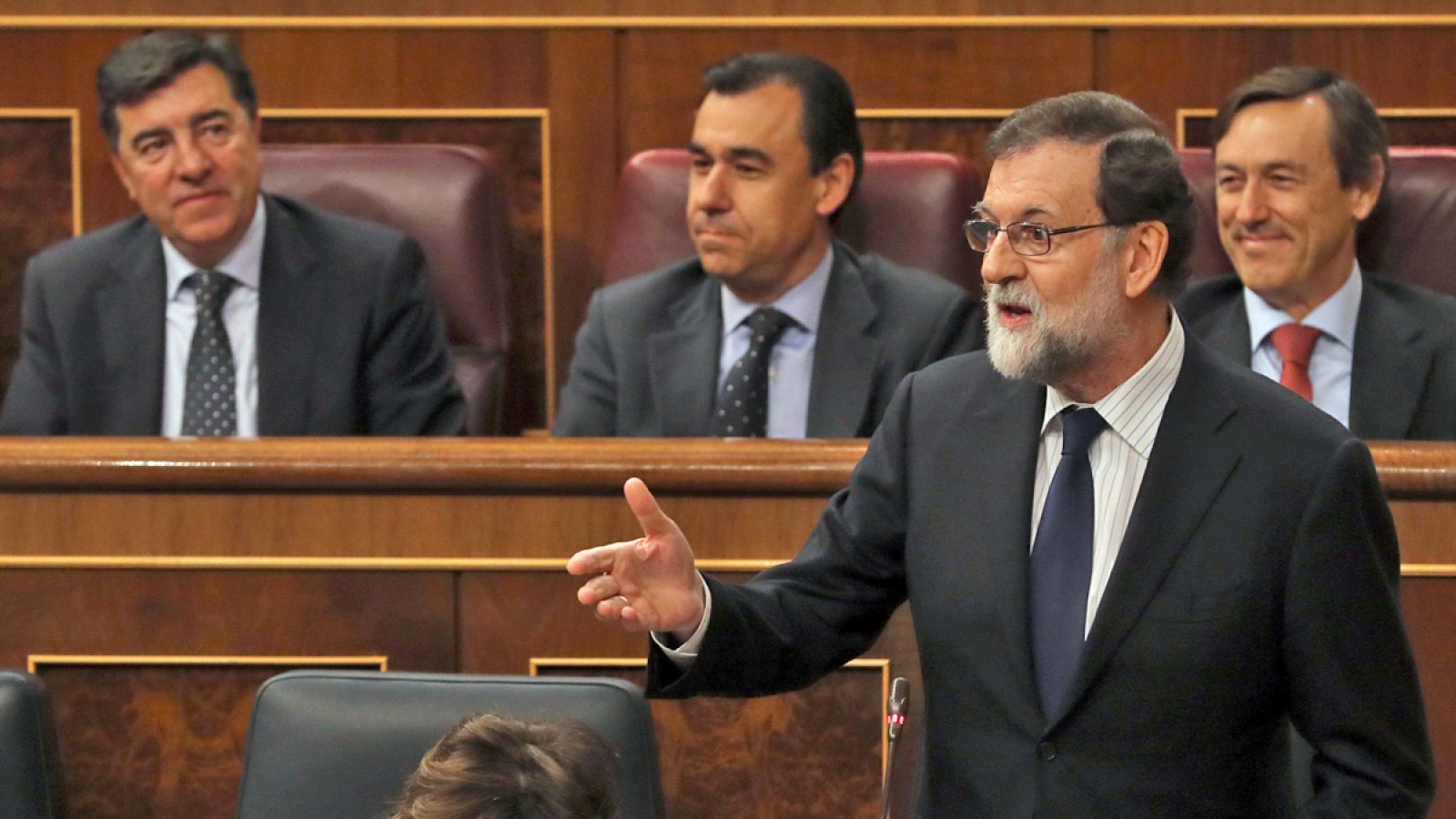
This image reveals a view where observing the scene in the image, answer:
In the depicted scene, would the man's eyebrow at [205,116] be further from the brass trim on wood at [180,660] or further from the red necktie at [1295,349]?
the red necktie at [1295,349]

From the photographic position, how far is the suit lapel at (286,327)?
1928 mm

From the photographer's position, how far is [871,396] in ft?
6.16

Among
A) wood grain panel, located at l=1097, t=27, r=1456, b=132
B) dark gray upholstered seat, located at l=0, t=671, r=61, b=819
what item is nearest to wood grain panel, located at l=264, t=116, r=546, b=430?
wood grain panel, located at l=1097, t=27, r=1456, b=132

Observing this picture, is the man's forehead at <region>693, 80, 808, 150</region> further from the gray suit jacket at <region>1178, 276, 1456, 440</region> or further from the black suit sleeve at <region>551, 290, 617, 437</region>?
the gray suit jacket at <region>1178, 276, 1456, 440</region>

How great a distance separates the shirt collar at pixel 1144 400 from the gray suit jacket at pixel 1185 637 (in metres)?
0.01

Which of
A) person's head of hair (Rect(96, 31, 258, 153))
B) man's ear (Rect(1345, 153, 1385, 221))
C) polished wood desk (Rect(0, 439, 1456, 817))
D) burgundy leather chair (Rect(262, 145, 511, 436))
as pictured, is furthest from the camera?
burgundy leather chair (Rect(262, 145, 511, 436))

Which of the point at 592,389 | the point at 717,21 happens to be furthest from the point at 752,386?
the point at 717,21

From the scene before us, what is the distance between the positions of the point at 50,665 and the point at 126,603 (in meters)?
0.07

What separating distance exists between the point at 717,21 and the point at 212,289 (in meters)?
0.67

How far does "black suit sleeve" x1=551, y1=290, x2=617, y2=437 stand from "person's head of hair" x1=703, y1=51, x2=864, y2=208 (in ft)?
0.89

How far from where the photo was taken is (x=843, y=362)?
6.21 feet

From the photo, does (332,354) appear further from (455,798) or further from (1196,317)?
(455,798)

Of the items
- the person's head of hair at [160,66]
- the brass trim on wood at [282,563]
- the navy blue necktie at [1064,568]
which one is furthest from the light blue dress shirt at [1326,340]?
the person's head of hair at [160,66]

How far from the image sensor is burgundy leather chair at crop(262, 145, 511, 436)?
2111 mm
